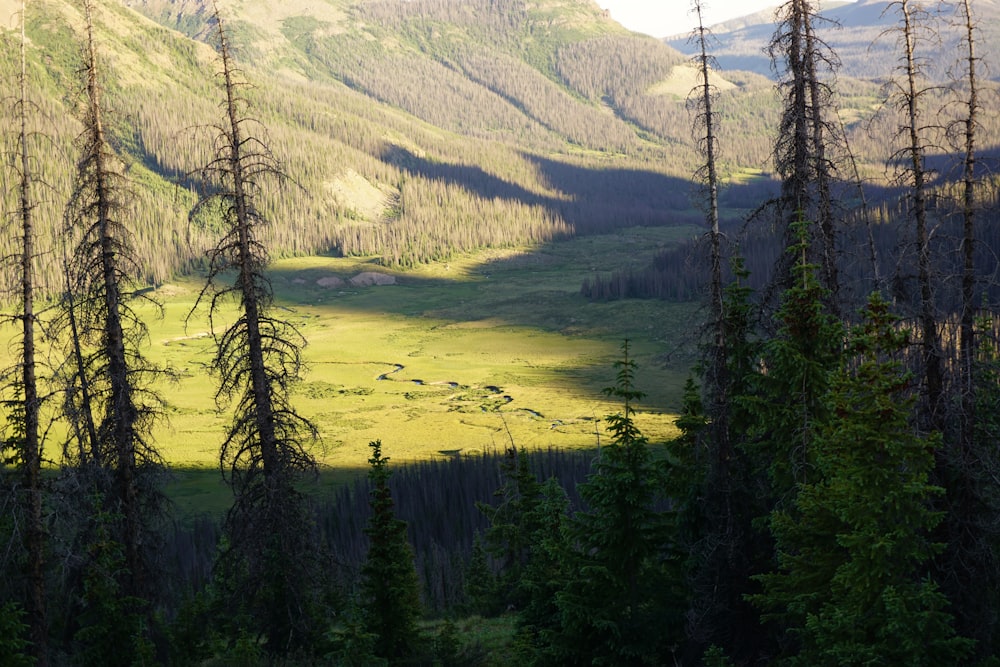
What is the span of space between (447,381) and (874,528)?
117208 mm

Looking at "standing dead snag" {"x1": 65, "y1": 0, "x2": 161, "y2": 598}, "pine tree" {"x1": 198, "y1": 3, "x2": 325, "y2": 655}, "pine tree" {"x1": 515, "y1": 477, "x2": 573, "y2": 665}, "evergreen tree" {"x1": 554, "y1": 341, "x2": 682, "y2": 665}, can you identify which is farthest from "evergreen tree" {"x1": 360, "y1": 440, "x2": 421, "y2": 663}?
"standing dead snag" {"x1": 65, "y1": 0, "x2": 161, "y2": 598}

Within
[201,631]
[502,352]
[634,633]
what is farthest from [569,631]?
[502,352]

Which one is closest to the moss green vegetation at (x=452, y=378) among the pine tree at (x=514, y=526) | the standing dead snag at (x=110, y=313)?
the pine tree at (x=514, y=526)

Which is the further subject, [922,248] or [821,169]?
[821,169]

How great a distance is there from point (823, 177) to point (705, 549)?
9.85m

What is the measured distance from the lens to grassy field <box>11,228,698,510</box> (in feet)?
315

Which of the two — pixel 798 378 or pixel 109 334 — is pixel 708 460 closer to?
pixel 798 378

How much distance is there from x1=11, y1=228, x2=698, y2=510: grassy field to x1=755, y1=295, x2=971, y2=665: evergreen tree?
166ft

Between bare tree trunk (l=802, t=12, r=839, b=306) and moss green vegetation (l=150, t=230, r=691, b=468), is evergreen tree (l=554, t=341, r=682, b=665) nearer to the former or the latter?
bare tree trunk (l=802, t=12, r=839, b=306)

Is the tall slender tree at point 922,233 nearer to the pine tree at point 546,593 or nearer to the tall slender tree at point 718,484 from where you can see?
the tall slender tree at point 718,484

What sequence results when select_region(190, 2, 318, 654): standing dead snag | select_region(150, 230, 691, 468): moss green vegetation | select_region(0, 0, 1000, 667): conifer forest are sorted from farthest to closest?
select_region(150, 230, 691, 468): moss green vegetation, select_region(190, 2, 318, 654): standing dead snag, select_region(0, 0, 1000, 667): conifer forest

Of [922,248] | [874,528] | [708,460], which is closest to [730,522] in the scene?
[708,460]

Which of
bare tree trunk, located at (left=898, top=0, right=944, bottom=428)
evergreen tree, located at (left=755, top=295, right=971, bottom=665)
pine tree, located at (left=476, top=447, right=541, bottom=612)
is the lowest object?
pine tree, located at (left=476, top=447, right=541, bottom=612)

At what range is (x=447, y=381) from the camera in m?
131
